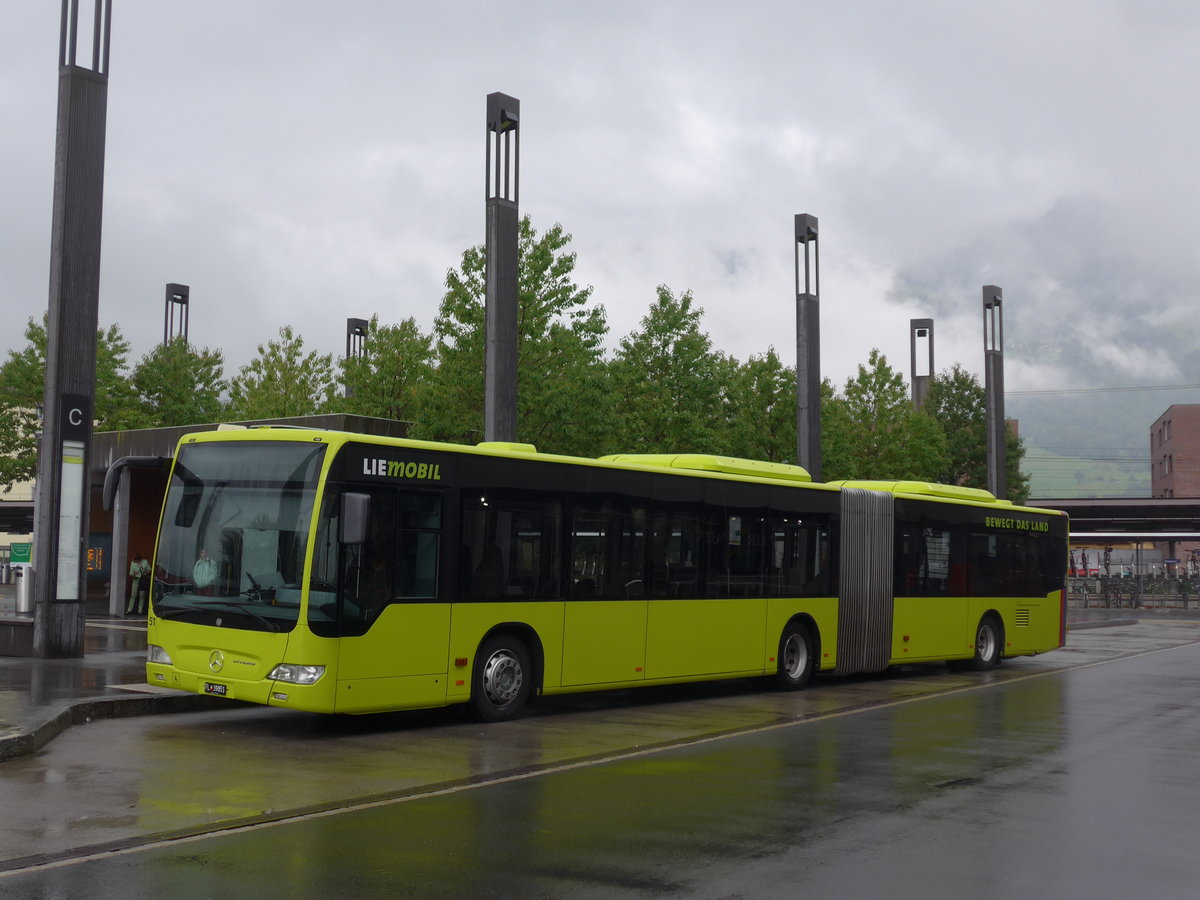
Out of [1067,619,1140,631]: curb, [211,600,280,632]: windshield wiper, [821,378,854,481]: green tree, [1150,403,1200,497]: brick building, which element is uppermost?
[1150,403,1200,497]: brick building

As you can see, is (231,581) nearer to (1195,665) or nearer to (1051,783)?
(1051,783)

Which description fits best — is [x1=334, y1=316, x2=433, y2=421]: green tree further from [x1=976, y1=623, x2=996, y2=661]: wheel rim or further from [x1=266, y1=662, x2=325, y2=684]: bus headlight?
[x1=266, y1=662, x2=325, y2=684]: bus headlight

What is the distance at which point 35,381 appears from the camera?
50.7m

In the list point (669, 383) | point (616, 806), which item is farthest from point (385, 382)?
point (616, 806)

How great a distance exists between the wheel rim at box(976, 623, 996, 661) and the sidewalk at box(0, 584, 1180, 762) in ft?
45.4

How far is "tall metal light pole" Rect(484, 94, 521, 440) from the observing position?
20.0m

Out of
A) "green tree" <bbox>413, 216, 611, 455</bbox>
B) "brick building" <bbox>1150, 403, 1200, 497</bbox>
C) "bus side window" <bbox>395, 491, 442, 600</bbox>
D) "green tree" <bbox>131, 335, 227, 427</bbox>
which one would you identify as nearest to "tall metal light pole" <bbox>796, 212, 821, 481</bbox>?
"green tree" <bbox>413, 216, 611, 455</bbox>

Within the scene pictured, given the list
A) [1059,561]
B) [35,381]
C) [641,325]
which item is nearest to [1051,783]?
[1059,561]

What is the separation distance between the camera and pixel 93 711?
44.3 feet

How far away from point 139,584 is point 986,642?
2082 cm

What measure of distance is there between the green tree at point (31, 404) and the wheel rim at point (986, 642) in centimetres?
3573

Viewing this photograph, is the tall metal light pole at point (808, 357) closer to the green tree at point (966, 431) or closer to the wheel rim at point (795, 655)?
the wheel rim at point (795, 655)

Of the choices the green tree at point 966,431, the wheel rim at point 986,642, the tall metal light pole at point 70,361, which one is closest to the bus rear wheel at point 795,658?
the wheel rim at point 986,642

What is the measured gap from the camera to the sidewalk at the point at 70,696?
11578mm
